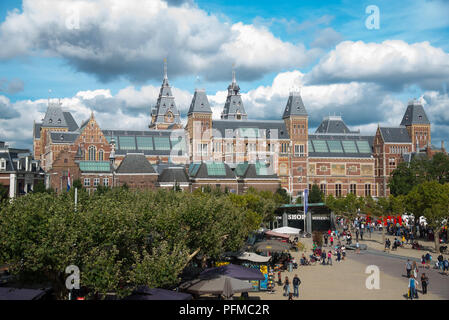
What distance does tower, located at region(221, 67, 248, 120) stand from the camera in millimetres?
149625

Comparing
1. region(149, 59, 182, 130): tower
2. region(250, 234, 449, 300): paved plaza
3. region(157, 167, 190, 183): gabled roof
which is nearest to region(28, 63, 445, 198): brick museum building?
region(157, 167, 190, 183): gabled roof

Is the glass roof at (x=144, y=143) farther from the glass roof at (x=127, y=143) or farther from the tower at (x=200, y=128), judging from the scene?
the tower at (x=200, y=128)

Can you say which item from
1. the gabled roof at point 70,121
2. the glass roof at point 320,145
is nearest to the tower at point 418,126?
the glass roof at point 320,145

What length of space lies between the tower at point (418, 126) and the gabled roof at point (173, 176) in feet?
209

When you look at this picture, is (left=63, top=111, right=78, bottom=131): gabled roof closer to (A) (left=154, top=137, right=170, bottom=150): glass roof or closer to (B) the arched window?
(A) (left=154, top=137, right=170, bottom=150): glass roof

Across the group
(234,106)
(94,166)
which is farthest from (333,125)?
(94,166)

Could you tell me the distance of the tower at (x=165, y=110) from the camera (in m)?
152

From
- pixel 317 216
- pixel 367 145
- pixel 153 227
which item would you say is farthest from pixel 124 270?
pixel 367 145

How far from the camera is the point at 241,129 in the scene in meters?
118

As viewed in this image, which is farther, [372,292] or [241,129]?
[241,129]

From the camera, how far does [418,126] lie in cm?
12262

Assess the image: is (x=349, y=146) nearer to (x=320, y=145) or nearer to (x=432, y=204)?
(x=320, y=145)
